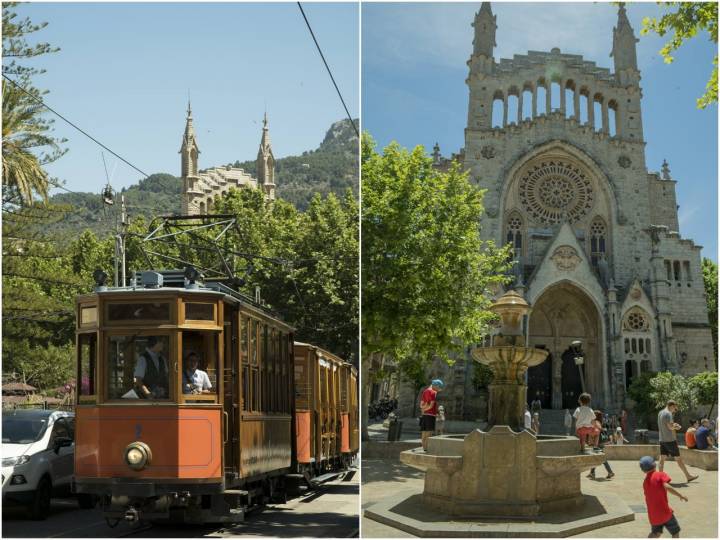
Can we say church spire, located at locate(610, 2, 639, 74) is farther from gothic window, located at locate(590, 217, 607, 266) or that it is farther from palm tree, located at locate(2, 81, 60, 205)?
palm tree, located at locate(2, 81, 60, 205)

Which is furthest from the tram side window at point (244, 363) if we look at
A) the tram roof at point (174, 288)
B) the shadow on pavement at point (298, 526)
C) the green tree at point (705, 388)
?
the green tree at point (705, 388)

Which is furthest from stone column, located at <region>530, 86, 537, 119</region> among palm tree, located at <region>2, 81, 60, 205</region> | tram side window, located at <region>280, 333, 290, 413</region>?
tram side window, located at <region>280, 333, 290, 413</region>

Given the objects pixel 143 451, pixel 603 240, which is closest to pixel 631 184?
pixel 603 240

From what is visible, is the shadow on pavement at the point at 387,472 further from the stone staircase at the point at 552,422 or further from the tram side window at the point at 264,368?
the stone staircase at the point at 552,422

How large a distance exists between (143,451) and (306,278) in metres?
24.0

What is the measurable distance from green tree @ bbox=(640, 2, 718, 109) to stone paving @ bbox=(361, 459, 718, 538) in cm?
576

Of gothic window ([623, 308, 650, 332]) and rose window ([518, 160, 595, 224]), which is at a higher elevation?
rose window ([518, 160, 595, 224])

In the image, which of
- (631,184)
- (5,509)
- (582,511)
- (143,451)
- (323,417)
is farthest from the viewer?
(631,184)

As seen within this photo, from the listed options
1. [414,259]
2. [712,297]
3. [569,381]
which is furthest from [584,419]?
[712,297]

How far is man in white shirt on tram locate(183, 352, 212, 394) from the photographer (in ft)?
31.1

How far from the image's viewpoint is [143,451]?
30.0 feet

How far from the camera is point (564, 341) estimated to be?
1793 inches

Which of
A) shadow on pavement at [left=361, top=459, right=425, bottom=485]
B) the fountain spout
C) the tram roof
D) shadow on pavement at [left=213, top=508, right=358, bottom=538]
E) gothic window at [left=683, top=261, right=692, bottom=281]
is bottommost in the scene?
shadow on pavement at [left=213, top=508, right=358, bottom=538]

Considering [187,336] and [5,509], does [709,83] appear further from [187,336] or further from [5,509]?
[5,509]
